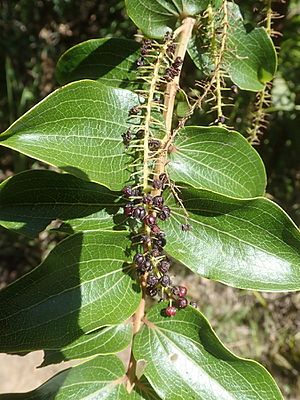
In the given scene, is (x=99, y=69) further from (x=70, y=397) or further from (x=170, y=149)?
(x=70, y=397)

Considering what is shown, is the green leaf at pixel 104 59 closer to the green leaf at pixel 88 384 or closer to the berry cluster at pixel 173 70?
the berry cluster at pixel 173 70

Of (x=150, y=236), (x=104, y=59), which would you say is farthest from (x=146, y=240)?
(x=104, y=59)

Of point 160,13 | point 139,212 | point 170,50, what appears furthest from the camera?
point 160,13

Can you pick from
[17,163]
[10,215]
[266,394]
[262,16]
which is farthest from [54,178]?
[17,163]

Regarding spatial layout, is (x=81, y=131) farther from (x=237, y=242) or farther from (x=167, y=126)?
(x=237, y=242)

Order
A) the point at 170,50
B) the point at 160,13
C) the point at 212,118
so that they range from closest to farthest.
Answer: the point at 170,50, the point at 160,13, the point at 212,118

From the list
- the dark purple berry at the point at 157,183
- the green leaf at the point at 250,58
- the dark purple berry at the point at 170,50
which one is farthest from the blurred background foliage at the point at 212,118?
the dark purple berry at the point at 157,183
